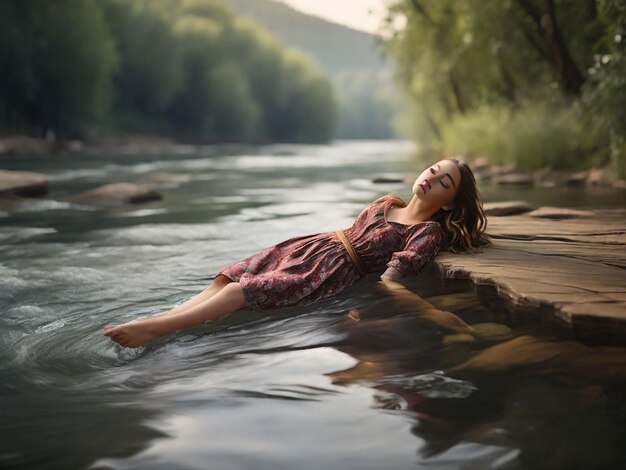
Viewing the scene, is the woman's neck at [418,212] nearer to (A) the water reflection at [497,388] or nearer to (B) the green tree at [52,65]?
(A) the water reflection at [497,388]

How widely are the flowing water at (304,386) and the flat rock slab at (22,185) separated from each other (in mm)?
6572

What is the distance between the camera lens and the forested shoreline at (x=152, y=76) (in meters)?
33.2

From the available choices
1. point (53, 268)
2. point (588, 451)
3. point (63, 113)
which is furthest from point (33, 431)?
point (63, 113)

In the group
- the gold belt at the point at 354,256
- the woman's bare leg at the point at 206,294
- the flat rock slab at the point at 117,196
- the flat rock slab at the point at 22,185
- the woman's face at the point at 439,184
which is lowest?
the woman's bare leg at the point at 206,294

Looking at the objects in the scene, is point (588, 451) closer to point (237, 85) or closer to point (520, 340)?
point (520, 340)

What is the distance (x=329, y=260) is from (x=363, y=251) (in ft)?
0.73

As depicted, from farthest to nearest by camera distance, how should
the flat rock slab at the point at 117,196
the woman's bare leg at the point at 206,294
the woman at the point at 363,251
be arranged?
the flat rock slab at the point at 117,196, the woman at the point at 363,251, the woman's bare leg at the point at 206,294

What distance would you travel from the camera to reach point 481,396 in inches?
100

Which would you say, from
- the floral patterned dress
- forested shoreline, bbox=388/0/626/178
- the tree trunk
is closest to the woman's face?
the floral patterned dress

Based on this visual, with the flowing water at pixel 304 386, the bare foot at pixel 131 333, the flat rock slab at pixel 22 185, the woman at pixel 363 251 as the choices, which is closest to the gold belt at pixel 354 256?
the woman at pixel 363 251

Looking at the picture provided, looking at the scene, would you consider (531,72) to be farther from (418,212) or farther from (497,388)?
(497,388)

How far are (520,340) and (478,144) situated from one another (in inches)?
601

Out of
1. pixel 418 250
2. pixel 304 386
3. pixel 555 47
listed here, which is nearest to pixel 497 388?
pixel 304 386

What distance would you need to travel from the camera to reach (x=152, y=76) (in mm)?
47531
